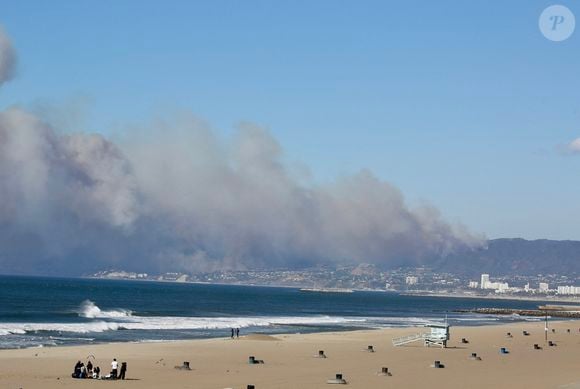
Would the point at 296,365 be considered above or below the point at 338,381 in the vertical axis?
below

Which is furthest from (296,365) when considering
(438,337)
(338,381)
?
(438,337)

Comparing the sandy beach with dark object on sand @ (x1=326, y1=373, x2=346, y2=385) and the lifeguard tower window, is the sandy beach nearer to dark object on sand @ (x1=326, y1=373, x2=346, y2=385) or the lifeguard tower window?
dark object on sand @ (x1=326, y1=373, x2=346, y2=385)

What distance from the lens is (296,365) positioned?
49156 mm

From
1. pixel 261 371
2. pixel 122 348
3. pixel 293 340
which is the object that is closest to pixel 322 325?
pixel 293 340

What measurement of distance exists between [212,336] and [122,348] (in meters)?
20.0

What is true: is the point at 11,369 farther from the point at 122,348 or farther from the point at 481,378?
the point at 481,378

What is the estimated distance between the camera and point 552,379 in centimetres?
4453

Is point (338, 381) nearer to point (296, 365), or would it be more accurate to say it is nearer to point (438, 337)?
point (296, 365)

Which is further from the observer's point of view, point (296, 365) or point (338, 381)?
point (296, 365)

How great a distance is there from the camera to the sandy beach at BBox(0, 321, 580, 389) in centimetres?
4053

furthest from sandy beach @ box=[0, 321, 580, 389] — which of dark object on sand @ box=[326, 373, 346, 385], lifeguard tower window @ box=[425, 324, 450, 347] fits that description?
lifeguard tower window @ box=[425, 324, 450, 347]

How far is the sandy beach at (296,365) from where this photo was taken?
40531mm

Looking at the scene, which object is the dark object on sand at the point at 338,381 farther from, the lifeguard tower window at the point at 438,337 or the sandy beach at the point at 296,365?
the lifeguard tower window at the point at 438,337

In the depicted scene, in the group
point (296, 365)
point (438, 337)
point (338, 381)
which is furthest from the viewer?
point (438, 337)
